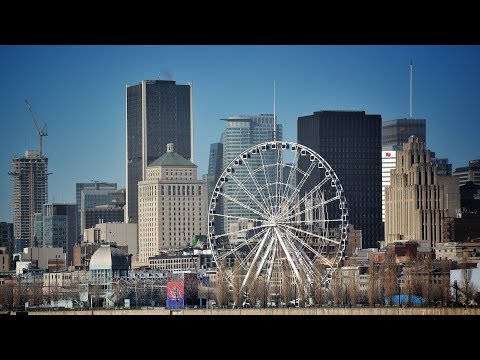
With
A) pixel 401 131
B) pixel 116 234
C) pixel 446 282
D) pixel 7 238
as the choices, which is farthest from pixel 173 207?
pixel 446 282

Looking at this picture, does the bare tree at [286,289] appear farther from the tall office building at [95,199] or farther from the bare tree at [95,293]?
the tall office building at [95,199]

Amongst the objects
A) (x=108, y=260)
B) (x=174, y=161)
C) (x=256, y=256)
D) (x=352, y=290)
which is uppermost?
(x=174, y=161)

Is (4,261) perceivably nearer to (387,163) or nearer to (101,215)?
(101,215)

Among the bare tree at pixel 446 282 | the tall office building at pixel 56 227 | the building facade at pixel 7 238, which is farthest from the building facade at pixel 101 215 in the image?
the bare tree at pixel 446 282

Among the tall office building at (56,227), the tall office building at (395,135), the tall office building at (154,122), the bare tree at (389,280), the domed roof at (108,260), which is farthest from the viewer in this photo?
the tall office building at (154,122)
